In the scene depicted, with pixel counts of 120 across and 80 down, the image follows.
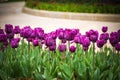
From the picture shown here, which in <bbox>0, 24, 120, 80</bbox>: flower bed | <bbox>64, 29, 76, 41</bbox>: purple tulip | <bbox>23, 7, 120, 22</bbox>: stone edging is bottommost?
<bbox>23, 7, 120, 22</bbox>: stone edging

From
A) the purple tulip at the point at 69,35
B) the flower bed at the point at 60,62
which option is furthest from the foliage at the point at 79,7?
the purple tulip at the point at 69,35

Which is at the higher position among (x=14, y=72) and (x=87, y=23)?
(x=14, y=72)

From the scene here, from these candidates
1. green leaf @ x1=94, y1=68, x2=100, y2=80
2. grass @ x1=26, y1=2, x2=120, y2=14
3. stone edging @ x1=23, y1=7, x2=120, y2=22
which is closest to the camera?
green leaf @ x1=94, y1=68, x2=100, y2=80

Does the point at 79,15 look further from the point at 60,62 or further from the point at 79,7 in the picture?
the point at 60,62

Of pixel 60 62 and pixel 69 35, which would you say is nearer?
pixel 69 35

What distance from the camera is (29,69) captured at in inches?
154

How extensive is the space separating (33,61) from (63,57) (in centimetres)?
41

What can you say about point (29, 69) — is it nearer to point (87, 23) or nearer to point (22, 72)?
point (22, 72)

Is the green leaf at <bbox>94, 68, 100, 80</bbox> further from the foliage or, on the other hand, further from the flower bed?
the foliage

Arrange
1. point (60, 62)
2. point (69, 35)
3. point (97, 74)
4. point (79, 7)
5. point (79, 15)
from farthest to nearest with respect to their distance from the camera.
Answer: point (79, 7)
point (79, 15)
point (60, 62)
point (69, 35)
point (97, 74)

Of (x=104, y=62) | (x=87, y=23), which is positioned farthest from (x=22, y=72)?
(x=87, y=23)

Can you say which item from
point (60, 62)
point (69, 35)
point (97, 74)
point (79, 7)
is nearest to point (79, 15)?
point (79, 7)

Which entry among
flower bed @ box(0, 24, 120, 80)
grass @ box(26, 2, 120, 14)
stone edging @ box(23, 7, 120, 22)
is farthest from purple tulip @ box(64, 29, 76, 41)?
grass @ box(26, 2, 120, 14)

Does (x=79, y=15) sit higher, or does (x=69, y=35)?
(x=69, y=35)
